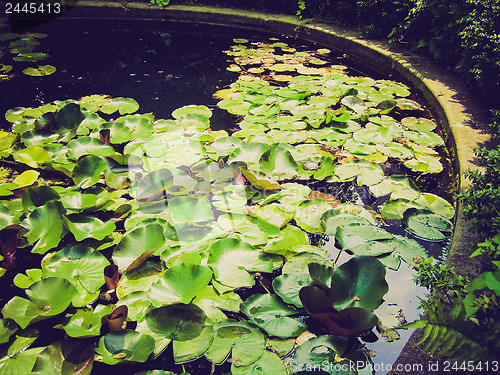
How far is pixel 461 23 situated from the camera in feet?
10.0

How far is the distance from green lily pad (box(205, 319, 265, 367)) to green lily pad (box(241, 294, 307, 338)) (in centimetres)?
4

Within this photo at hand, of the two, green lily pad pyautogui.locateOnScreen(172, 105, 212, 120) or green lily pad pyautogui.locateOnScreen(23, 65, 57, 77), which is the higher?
green lily pad pyautogui.locateOnScreen(172, 105, 212, 120)

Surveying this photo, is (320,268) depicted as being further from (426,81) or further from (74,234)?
(426,81)

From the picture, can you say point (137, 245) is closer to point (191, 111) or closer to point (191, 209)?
point (191, 209)

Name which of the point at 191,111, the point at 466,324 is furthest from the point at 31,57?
the point at 466,324

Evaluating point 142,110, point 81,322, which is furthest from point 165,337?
point 142,110

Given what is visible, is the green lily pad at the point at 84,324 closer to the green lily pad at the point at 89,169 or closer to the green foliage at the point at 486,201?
the green lily pad at the point at 89,169

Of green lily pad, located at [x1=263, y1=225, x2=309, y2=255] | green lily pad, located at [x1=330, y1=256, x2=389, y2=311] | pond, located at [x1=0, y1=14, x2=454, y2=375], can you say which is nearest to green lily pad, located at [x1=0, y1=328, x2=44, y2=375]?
pond, located at [x1=0, y1=14, x2=454, y2=375]

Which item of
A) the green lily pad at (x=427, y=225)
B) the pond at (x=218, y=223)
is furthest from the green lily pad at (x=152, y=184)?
the green lily pad at (x=427, y=225)

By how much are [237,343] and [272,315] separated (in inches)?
6.9

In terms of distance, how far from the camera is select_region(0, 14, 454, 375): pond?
4.03 feet

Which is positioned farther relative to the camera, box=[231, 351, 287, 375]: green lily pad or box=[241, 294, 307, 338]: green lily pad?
box=[241, 294, 307, 338]: green lily pad

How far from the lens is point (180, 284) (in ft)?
4.48

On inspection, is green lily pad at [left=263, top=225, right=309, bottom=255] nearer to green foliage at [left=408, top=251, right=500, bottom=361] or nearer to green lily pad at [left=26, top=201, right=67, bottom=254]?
green foliage at [left=408, top=251, right=500, bottom=361]
